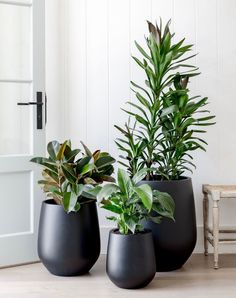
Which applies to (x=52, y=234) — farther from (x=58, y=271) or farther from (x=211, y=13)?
(x=211, y=13)

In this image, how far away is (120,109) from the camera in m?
3.66

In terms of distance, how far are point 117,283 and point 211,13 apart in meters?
2.24

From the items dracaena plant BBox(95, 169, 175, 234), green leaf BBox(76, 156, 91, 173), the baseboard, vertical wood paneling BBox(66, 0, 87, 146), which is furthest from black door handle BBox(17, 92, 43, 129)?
the baseboard

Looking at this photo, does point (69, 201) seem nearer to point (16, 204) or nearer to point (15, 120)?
point (16, 204)

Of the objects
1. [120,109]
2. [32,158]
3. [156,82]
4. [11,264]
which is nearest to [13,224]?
[11,264]

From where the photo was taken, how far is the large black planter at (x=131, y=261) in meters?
2.75

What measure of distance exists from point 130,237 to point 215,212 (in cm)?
77

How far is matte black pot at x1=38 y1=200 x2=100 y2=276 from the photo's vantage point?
299 cm

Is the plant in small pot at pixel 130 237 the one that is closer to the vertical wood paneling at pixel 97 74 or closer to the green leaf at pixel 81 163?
the green leaf at pixel 81 163

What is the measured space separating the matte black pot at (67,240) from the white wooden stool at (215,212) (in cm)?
86

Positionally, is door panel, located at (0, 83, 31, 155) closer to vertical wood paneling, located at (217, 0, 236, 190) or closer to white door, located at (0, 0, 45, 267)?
white door, located at (0, 0, 45, 267)

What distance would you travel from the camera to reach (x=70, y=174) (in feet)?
9.70

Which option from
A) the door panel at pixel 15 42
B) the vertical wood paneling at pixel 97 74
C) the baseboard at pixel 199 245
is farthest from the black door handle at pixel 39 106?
the baseboard at pixel 199 245

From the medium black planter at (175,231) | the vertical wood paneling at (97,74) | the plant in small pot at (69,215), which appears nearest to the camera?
the plant in small pot at (69,215)
